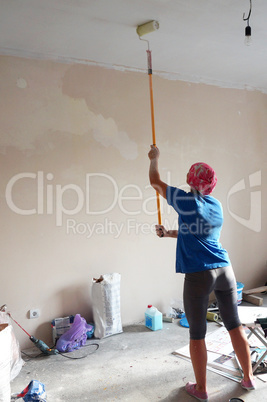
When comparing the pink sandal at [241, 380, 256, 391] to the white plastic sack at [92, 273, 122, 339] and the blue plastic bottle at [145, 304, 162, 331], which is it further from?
the white plastic sack at [92, 273, 122, 339]

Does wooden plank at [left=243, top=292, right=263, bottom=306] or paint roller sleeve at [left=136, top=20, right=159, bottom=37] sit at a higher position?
paint roller sleeve at [left=136, top=20, right=159, bottom=37]

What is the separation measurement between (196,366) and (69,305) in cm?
143

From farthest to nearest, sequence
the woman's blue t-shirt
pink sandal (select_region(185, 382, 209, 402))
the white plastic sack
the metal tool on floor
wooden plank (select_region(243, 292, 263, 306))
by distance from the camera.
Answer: wooden plank (select_region(243, 292, 263, 306)) < the white plastic sack < the metal tool on floor < pink sandal (select_region(185, 382, 209, 402)) < the woman's blue t-shirt

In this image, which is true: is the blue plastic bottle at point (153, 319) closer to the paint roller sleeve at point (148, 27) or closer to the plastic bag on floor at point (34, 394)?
the plastic bag on floor at point (34, 394)

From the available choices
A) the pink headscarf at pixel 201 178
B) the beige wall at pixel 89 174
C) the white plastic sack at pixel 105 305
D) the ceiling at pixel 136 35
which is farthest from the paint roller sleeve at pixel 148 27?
the white plastic sack at pixel 105 305

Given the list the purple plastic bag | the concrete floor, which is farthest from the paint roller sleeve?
the concrete floor

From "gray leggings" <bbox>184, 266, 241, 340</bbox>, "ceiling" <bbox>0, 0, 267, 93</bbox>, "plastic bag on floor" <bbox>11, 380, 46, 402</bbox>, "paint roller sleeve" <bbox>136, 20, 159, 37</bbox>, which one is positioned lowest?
"plastic bag on floor" <bbox>11, 380, 46, 402</bbox>

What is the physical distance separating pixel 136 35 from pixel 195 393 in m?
2.55

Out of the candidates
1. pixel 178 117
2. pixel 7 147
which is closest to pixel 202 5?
pixel 178 117

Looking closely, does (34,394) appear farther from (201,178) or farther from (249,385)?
(201,178)

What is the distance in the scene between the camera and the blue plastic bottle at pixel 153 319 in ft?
10.9

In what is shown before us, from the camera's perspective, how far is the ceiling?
2.32 m

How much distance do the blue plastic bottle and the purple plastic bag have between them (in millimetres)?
615

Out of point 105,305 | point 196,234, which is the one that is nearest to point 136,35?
point 196,234
